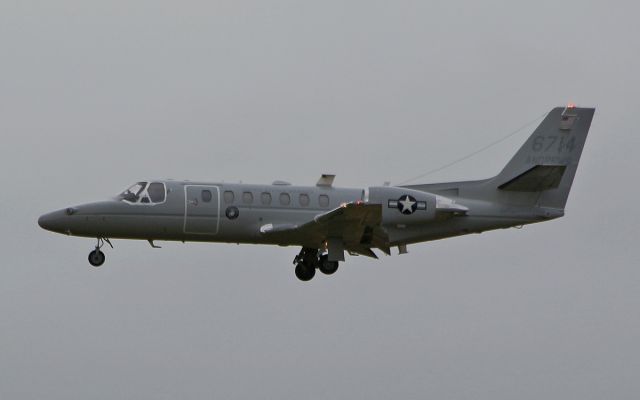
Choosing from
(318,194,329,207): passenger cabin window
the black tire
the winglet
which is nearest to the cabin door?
(318,194,329,207): passenger cabin window

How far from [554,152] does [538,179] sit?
2041 mm

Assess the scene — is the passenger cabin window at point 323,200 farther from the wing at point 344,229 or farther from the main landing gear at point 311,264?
the main landing gear at point 311,264

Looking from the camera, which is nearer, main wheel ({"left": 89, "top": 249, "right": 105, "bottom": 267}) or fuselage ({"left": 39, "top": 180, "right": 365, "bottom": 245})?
fuselage ({"left": 39, "top": 180, "right": 365, "bottom": 245})

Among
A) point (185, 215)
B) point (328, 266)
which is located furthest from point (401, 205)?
point (185, 215)

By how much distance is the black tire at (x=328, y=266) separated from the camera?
48.0 meters

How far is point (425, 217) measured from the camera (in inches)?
1857

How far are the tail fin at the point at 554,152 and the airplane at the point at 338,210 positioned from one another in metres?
0.03

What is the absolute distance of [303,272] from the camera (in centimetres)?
4806

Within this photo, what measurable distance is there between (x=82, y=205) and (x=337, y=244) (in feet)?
24.9

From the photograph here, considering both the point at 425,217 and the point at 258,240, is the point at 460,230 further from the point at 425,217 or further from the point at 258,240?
the point at 258,240

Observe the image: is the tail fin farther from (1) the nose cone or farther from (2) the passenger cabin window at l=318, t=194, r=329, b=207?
(1) the nose cone

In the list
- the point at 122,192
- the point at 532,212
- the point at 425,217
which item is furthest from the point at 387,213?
the point at 122,192

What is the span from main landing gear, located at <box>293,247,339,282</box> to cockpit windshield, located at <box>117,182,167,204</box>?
5.06 meters

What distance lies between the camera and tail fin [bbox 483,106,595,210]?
1908 inches
